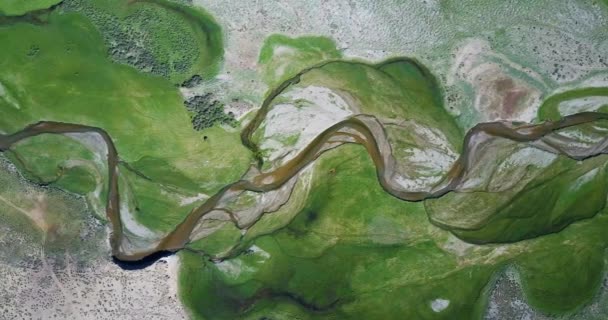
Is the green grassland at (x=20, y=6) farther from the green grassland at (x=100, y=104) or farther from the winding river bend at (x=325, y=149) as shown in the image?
the winding river bend at (x=325, y=149)

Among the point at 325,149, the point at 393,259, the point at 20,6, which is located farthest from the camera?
the point at 393,259

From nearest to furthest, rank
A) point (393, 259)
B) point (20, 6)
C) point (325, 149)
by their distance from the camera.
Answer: point (20, 6), point (325, 149), point (393, 259)

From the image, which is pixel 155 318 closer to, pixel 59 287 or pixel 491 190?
pixel 59 287

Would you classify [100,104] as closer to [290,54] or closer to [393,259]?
[290,54]

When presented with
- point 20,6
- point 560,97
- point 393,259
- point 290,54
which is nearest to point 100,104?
point 20,6

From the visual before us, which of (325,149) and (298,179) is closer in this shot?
(325,149)

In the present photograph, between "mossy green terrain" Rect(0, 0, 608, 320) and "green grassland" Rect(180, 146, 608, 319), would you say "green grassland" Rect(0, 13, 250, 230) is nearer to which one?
"mossy green terrain" Rect(0, 0, 608, 320)

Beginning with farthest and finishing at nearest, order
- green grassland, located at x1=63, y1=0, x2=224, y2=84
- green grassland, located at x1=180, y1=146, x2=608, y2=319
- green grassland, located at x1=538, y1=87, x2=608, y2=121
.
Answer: green grassland, located at x1=180, y1=146, x2=608, y2=319, green grassland, located at x1=538, y1=87, x2=608, y2=121, green grassland, located at x1=63, y1=0, x2=224, y2=84

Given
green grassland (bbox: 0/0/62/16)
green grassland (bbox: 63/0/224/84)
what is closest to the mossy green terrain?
green grassland (bbox: 63/0/224/84)
